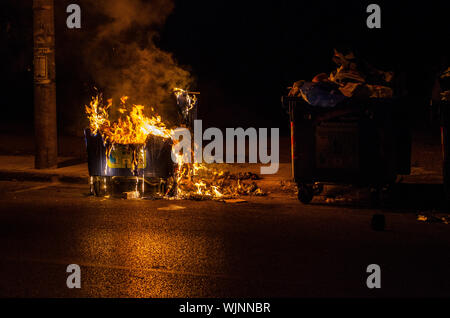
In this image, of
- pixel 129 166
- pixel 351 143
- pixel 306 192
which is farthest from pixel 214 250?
pixel 129 166

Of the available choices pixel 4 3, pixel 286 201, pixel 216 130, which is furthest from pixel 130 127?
pixel 216 130

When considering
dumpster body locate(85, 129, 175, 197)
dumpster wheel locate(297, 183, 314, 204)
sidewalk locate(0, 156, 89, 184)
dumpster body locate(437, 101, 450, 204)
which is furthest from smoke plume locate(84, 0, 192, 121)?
dumpster body locate(437, 101, 450, 204)

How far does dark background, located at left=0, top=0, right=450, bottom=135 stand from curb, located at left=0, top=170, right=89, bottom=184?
9155 millimetres

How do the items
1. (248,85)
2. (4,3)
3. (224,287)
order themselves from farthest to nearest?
(248,85)
(4,3)
(224,287)

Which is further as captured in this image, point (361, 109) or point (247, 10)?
point (247, 10)

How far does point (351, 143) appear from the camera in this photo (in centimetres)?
898

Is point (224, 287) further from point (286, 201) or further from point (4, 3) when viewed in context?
point (4, 3)

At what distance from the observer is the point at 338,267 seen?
5.74 meters

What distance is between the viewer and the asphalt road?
5.18 m

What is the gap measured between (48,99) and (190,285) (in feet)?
25.7

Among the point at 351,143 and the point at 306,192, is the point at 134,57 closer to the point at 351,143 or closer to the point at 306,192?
the point at 306,192

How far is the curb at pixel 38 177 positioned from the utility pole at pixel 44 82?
46 centimetres

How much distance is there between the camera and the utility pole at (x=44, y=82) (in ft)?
38.7

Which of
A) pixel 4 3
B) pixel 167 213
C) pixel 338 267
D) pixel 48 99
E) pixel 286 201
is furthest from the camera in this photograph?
pixel 4 3
